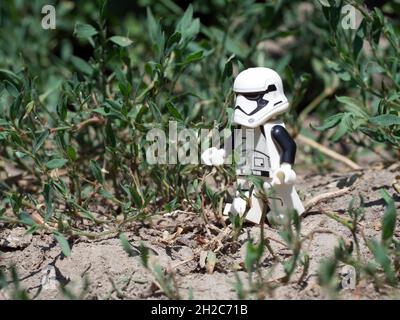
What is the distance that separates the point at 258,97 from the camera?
95.0 inches

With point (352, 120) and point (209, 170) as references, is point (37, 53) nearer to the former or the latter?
point (209, 170)

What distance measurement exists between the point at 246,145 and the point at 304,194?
360 millimetres

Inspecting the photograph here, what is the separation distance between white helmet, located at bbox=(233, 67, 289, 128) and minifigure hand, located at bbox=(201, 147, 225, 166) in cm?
13

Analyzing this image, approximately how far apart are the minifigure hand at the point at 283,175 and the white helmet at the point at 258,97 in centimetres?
17

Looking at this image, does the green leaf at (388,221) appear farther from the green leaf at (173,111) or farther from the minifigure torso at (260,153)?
the green leaf at (173,111)

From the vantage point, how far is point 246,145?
2.47 m

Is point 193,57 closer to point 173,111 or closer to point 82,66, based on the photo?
point 173,111

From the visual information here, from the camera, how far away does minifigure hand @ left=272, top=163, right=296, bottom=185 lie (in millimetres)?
2328

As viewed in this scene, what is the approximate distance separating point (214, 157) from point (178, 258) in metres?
0.37

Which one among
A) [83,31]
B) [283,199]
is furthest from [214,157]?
[83,31]

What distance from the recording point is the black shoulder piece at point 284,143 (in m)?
2.36

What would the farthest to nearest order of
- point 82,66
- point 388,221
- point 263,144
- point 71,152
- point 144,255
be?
point 82,66, point 71,152, point 263,144, point 144,255, point 388,221

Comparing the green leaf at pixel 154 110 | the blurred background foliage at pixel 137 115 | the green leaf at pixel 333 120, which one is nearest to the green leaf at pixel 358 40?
the blurred background foliage at pixel 137 115
